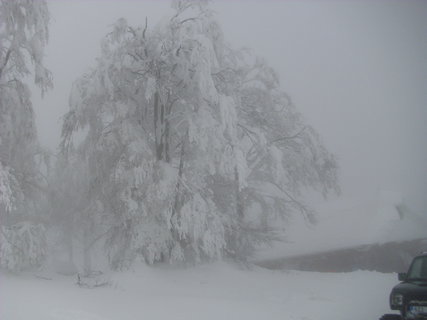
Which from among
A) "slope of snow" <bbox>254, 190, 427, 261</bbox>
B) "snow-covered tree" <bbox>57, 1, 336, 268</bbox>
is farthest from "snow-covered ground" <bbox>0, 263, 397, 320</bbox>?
"slope of snow" <bbox>254, 190, 427, 261</bbox>

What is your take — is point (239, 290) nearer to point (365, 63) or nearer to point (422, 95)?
point (422, 95)

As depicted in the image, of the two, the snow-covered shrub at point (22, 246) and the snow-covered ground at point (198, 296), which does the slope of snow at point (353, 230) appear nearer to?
the snow-covered ground at point (198, 296)

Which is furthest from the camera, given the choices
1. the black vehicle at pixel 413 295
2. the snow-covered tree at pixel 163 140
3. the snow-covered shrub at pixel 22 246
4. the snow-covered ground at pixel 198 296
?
the snow-covered tree at pixel 163 140

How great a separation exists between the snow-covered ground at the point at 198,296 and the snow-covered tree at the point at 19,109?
104 cm

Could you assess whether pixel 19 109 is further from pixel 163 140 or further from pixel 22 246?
pixel 163 140

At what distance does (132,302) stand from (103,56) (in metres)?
8.50

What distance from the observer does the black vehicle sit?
8.06 m

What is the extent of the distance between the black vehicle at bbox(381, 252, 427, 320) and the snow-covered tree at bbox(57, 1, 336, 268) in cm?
564

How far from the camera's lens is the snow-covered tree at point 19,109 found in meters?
13.2

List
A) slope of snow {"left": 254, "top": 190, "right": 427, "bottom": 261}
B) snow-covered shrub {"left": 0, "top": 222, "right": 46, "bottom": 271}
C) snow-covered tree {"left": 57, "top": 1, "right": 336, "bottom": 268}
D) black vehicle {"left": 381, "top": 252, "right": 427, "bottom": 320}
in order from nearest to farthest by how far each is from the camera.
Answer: black vehicle {"left": 381, "top": 252, "right": 427, "bottom": 320}, snow-covered shrub {"left": 0, "top": 222, "right": 46, "bottom": 271}, snow-covered tree {"left": 57, "top": 1, "right": 336, "bottom": 268}, slope of snow {"left": 254, "top": 190, "right": 427, "bottom": 261}

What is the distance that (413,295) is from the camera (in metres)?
8.24

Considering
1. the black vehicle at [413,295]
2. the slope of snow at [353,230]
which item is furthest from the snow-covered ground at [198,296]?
the slope of snow at [353,230]

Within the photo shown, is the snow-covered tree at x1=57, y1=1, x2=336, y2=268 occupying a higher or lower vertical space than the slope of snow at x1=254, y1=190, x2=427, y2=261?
higher

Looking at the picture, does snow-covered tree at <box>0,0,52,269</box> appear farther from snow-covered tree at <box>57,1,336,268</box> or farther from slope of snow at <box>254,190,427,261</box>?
slope of snow at <box>254,190,427,261</box>
